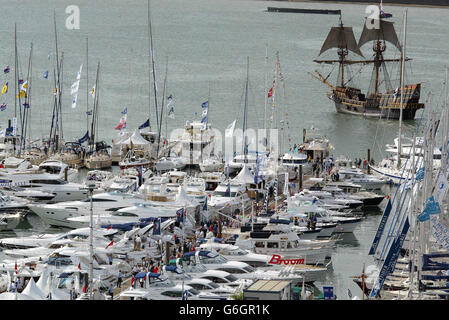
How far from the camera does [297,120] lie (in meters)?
84.2

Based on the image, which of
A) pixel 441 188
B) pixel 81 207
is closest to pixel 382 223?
pixel 441 188

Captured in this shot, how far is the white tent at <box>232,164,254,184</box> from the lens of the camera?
174ft

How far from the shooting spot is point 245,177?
175ft

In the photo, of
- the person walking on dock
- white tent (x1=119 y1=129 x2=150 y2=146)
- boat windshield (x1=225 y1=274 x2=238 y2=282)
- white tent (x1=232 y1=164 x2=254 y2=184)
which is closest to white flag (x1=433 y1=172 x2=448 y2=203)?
boat windshield (x1=225 y1=274 x2=238 y2=282)

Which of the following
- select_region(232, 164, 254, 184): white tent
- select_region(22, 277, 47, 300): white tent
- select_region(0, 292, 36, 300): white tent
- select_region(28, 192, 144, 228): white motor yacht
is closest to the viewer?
select_region(0, 292, 36, 300): white tent

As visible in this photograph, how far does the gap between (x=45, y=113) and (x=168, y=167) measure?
23.8 m

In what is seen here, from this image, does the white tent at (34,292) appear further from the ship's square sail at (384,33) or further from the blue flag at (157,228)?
the ship's square sail at (384,33)

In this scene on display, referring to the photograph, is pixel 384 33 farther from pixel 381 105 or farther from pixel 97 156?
pixel 97 156

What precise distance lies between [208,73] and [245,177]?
57.8 metres

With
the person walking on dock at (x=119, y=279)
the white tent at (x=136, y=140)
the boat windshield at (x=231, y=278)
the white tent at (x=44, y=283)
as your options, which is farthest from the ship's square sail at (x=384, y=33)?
the white tent at (x=44, y=283)

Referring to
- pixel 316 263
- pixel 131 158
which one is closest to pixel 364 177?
pixel 131 158

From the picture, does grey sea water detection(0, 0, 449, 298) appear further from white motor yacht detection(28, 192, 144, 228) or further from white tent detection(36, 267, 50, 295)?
white tent detection(36, 267, 50, 295)

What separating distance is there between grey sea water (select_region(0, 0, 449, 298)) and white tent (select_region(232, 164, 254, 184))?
642cm

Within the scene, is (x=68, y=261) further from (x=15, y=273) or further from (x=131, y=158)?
(x=131, y=158)
